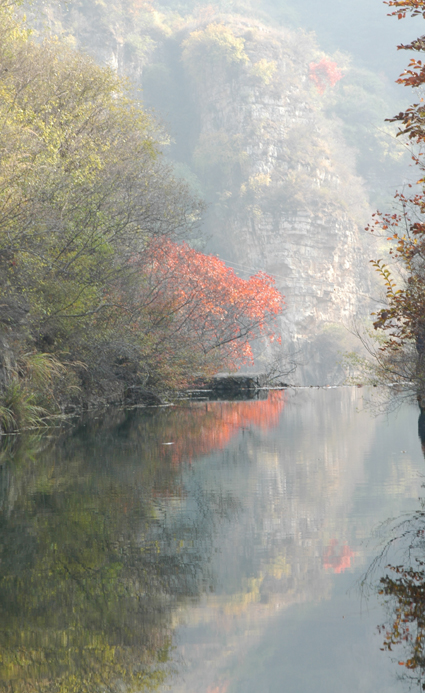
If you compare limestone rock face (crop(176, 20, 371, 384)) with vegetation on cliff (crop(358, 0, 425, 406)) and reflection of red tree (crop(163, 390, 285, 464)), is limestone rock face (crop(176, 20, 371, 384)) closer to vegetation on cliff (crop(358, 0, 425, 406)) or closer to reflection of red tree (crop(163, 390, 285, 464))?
reflection of red tree (crop(163, 390, 285, 464))

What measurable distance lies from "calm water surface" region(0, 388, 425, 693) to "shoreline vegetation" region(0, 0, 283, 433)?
15.1 feet

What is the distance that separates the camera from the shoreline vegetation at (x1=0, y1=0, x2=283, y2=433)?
12.2m

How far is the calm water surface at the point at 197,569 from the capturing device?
270 cm

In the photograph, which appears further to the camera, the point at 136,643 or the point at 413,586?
the point at 413,586

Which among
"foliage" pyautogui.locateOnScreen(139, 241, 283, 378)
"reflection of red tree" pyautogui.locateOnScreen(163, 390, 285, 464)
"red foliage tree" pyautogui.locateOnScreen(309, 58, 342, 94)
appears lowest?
"reflection of red tree" pyautogui.locateOnScreen(163, 390, 285, 464)

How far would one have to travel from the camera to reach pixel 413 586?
355cm

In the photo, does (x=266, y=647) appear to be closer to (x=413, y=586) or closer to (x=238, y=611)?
(x=238, y=611)

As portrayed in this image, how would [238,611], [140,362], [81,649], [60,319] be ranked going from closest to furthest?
[81,649]
[238,611]
[60,319]
[140,362]

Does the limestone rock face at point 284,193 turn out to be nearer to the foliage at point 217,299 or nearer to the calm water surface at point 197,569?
the foliage at point 217,299

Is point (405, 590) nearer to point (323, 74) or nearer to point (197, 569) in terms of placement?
point (197, 569)

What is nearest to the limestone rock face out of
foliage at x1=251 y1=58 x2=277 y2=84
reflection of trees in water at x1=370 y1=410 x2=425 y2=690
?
foliage at x1=251 y1=58 x2=277 y2=84

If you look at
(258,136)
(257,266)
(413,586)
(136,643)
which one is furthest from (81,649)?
(258,136)

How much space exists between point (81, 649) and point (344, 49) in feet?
320

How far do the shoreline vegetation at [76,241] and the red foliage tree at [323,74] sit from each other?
62259 mm
